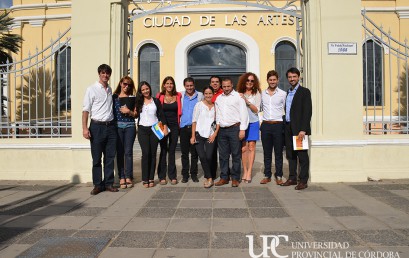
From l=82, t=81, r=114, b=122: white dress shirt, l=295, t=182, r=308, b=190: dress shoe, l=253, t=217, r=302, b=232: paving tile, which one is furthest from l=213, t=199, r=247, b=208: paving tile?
l=82, t=81, r=114, b=122: white dress shirt

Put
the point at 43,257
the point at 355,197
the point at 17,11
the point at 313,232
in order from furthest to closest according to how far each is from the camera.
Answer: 1. the point at 17,11
2. the point at 355,197
3. the point at 313,232
4. the point at 43,257

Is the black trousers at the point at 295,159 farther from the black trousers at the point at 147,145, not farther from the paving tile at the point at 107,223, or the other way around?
the paving tile at the point at 107,223

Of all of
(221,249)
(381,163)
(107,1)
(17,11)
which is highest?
(17,11)

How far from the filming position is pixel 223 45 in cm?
1465

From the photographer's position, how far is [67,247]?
3291 millimetres

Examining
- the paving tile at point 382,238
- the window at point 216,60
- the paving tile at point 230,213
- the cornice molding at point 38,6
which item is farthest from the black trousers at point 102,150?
the cornice molding at point 38,6

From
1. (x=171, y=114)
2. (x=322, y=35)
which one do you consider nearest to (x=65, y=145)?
(x=171, y=114)

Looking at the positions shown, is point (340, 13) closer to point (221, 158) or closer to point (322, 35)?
point (322, 35)

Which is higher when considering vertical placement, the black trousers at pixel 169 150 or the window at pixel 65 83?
the window at pixel 65 83

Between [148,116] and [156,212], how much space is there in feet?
6.35

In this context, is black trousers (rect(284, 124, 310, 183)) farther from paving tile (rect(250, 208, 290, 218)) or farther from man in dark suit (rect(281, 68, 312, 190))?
paving tile (rect(250, 208, 290, 218))

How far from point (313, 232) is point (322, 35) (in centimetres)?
376

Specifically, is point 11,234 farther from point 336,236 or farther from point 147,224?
point 336,236

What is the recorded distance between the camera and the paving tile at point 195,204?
476cm
